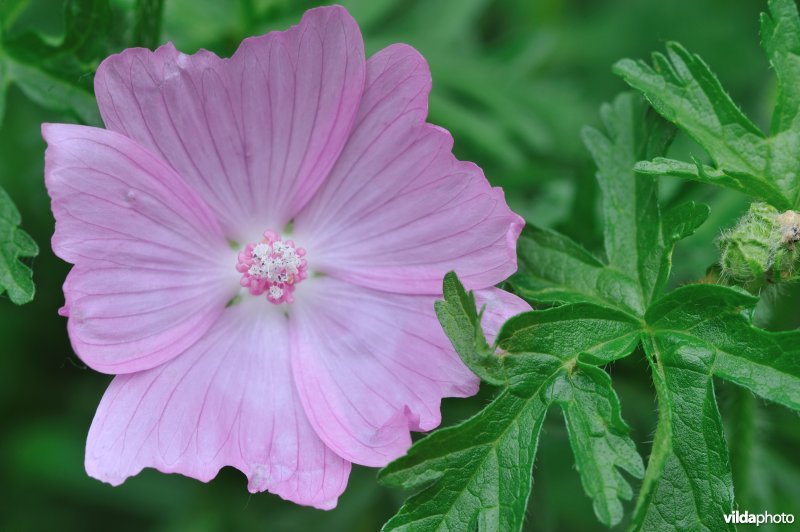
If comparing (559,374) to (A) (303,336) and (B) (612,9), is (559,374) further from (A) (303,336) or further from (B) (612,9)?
(B) (612,9)

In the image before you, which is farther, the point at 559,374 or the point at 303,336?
the point at 303,336

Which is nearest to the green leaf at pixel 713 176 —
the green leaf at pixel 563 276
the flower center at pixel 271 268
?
the green leaf at pixel 563 276

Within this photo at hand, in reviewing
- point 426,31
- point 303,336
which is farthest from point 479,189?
point 426,31

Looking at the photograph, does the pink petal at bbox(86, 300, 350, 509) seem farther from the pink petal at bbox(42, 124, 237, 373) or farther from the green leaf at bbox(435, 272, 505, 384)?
the green leaf at bbox(435, 272, 505, 384)

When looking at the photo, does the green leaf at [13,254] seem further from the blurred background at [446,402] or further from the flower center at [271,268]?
the blurred background at [446,402]

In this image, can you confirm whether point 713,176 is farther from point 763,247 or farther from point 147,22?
point 147,22

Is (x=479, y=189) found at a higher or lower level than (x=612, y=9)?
lower

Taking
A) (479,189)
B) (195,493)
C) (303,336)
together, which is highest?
(479,189)
